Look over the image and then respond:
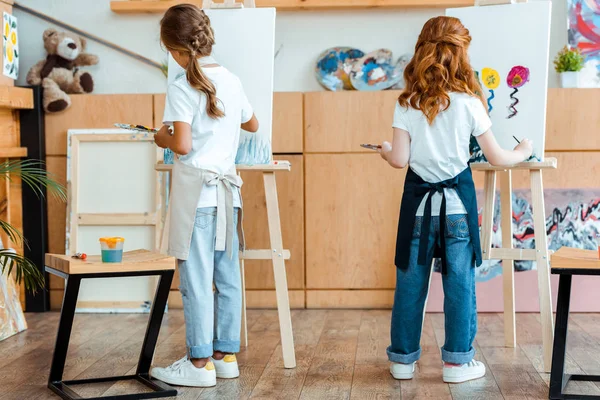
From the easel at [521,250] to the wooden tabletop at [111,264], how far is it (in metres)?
1.36

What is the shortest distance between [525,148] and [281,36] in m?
2.07

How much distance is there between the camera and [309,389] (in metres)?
2.85

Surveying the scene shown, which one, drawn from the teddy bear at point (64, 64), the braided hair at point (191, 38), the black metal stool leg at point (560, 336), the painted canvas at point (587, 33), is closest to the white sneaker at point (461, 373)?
the black metal stool leg at point (560, 336)

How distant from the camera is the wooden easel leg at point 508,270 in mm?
3523

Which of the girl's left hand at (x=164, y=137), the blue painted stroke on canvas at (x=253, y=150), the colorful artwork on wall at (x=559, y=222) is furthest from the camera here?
the colorful artwork on wall at (x=559, y=222)

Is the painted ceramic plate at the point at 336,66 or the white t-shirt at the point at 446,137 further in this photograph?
the painted ceramic plate at the point at 336,66

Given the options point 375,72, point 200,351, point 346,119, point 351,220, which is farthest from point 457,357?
point 375,72

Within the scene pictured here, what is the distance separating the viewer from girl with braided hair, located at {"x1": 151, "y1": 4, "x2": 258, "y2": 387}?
9.05 feet

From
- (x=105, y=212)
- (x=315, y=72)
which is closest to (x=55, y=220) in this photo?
(x=105, y=212)

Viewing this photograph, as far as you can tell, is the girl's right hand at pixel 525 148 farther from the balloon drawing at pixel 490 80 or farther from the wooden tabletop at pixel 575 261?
the wooden tabletop at pixel 575 261

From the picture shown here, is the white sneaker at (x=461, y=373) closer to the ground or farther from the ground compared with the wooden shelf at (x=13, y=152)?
closer to the ground

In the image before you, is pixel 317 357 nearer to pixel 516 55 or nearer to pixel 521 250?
pixel 521 250

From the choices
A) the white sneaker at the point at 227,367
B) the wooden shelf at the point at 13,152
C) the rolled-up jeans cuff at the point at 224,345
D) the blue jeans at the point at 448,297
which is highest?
the wooden shelf at the point at 13,152

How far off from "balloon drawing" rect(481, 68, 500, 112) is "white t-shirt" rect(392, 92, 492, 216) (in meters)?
0.51
